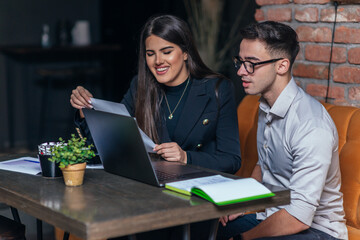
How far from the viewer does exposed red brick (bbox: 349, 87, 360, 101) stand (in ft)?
7.89

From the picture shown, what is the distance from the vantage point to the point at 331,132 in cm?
188

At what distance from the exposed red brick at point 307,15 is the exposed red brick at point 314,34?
0.13 feet

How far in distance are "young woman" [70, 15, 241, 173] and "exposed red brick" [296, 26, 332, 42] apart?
511 mm

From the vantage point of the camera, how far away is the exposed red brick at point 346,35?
94.3 inches

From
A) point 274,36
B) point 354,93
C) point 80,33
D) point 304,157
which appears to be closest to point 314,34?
point 354,93

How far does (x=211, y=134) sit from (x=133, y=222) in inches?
42.5

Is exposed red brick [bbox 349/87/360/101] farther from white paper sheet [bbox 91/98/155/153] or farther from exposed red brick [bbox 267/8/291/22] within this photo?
white paper sheet [bbox 91/98/155/153]

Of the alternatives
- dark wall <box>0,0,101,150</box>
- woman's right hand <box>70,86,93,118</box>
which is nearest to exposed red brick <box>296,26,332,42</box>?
woman's right hand <box>70,86,93,118</box>

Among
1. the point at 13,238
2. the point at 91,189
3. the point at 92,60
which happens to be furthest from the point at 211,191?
the point at 92,60

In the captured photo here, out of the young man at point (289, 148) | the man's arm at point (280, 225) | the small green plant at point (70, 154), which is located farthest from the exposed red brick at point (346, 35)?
the small green plant at point (70, 154)

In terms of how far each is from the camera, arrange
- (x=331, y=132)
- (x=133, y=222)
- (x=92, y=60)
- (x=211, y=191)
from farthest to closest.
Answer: (x=92, y=60), (x=331, y=132), (x=211, y=191), (x=133, y=222)

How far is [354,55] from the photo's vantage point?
2410mm

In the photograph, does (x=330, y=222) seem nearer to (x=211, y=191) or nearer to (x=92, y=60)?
(x=211, y=191)

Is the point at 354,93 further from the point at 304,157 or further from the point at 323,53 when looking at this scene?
the point at 304,157
